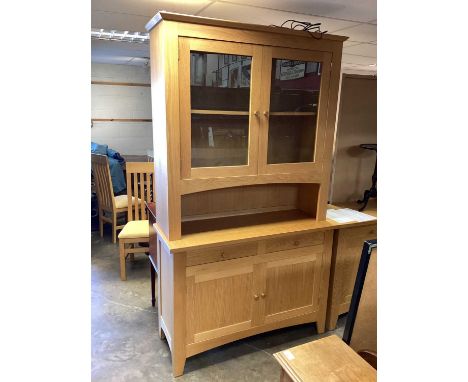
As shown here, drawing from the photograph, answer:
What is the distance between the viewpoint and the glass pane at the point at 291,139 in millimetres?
2105

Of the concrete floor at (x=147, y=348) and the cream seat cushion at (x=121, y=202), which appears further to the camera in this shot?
the cream seat cushion at (x=121, y=202)

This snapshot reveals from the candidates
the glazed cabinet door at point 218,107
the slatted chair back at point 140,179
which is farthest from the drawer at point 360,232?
the slatted chair back at point 140,179

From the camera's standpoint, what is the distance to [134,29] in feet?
9.80

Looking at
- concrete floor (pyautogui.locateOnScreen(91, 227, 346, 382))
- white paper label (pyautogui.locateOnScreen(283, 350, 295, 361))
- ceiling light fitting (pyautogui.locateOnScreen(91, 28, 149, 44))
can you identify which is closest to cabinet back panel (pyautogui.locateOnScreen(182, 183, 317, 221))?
concrete floor (pyautogui.locateOnScreen(91, 227, 346, 382))

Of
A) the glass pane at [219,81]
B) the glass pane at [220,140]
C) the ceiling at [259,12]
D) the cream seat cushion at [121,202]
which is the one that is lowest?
the cream seat cushion at [121,202]

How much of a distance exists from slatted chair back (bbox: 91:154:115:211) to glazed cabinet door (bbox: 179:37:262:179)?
2.14 metres

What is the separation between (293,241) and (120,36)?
279 cm

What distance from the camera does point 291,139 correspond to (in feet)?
7.21

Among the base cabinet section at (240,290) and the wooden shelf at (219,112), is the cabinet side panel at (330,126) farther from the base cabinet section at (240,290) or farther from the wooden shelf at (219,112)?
the wooden shelf at (219,112)

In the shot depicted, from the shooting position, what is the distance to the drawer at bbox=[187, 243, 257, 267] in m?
1.91
